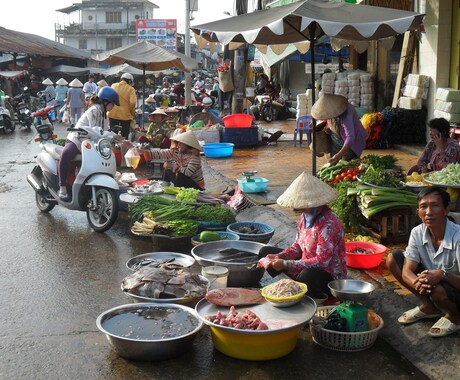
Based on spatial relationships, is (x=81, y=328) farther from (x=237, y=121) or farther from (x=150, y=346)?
(x=237, y=121)

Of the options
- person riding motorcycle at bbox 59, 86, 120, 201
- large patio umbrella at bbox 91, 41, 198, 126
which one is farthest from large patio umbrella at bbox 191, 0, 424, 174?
large patio umbrella at bbox 91, 41, 198, 126

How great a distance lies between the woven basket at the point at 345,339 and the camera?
4520 millimetres

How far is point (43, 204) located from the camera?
931 centimetres

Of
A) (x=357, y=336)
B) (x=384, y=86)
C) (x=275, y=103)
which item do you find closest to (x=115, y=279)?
(x=357, y=336)

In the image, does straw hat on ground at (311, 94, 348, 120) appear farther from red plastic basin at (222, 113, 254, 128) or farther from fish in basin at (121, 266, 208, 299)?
red plastic basin at (222, 113, 254, 128)

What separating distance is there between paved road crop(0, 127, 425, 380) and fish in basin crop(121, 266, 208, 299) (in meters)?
0.37

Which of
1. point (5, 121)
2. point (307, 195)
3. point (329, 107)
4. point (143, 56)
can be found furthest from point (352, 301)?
point (5, 121)

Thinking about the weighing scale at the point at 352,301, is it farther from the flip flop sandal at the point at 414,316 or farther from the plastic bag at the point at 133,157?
the plastic bag at the point at 133,157

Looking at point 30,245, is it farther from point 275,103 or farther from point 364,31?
point 275,103

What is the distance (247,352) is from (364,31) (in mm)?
3852

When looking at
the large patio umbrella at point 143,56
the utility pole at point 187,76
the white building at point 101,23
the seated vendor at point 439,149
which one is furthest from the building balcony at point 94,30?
the seated vendor at point 439,149

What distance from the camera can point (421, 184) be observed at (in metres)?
6.86

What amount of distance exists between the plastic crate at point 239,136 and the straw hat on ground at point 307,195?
33.5ft

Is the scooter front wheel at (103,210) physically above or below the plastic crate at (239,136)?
below
